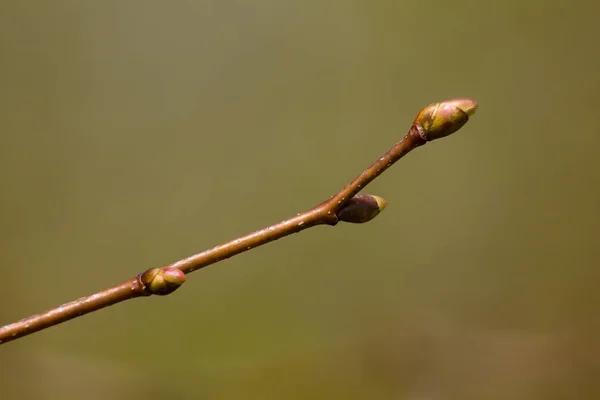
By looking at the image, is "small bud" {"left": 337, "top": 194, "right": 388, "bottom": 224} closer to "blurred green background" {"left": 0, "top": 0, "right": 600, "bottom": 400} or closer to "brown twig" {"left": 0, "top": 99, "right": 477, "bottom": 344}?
"brown twig" {"left": 0, "top": 99, "right": 477, "bottom": 344}

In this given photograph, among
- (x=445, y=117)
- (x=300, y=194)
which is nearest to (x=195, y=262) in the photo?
(x=445, y=117)

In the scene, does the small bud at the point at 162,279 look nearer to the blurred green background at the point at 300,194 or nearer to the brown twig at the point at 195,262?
the brown twig at the point at 195,262

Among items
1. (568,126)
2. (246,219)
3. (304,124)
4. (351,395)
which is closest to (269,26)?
(304,124)

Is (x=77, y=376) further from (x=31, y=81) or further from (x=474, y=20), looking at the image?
(x=474, y=20)

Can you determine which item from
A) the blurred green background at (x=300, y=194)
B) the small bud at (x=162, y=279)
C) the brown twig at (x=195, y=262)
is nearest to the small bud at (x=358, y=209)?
the brown twig at (x=195, y=262)

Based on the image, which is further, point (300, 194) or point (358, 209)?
point (300, 194)

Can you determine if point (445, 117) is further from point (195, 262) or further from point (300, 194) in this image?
point (300, 194)

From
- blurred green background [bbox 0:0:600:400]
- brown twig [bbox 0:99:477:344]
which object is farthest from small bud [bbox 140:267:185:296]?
blurred green background [bbox 0:0:600:400]
